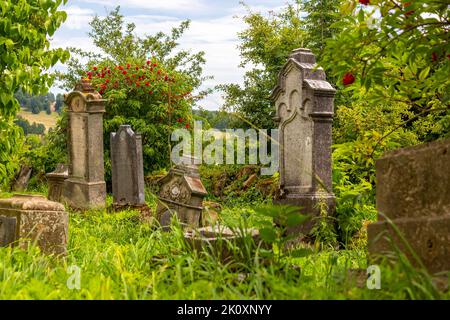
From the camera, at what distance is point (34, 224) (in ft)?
20.4

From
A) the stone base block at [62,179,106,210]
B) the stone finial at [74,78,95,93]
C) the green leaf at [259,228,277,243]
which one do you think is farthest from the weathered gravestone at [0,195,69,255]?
the stone finial at [74,78,95,93]

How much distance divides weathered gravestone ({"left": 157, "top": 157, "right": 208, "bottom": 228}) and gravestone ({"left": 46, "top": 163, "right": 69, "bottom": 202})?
169 inches

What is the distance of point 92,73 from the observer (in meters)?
19.0

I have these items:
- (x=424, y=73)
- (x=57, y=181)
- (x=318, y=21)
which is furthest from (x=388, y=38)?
(x=318, y=21)

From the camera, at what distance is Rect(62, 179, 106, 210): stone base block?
12906mm

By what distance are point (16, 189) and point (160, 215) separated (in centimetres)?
973

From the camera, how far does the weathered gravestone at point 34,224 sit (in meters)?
6.15

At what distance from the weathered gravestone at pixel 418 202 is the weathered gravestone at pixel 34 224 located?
3194 millimetres

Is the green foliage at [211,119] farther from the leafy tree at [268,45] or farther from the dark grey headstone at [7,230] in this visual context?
the dark grey headstone at [7,230]

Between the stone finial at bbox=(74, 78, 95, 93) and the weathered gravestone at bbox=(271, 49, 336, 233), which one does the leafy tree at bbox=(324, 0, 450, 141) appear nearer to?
the weathered gravestone at bbox=(271, 49, 336, 233)

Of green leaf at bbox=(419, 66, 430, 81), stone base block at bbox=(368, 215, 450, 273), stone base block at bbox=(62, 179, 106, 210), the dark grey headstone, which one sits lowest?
stone base block at bbox=(62, 179, 106, 210)

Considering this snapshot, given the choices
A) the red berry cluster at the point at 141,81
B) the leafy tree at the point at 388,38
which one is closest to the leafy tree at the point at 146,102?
the red berry cluster at the point at 141,81

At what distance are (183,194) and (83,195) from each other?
159 inches
